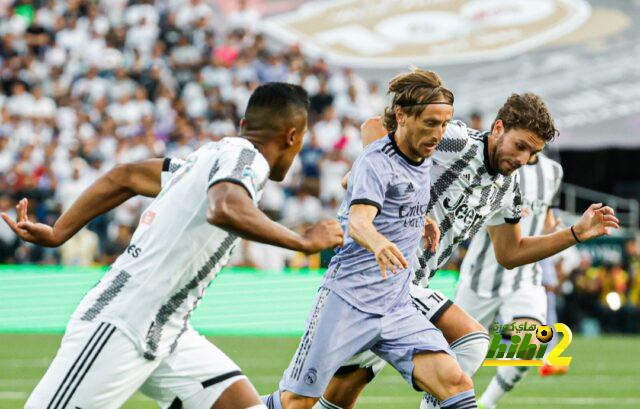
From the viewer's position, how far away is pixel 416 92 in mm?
6406

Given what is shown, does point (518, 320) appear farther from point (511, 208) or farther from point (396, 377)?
point (396, 377)

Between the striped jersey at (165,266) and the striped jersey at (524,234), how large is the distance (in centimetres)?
516

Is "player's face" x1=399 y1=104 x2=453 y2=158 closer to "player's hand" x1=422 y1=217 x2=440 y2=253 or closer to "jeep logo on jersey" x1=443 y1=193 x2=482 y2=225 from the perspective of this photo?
"player's hand" x1=422 y1=217 x2=440 y2=253

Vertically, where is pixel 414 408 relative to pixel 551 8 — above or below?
below

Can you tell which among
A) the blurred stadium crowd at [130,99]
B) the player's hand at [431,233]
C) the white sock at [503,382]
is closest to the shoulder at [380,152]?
the player's hand at [431,233]

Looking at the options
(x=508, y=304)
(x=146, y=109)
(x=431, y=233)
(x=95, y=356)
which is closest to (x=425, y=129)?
(x=431, y=233)

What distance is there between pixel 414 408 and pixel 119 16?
1633 centimetres

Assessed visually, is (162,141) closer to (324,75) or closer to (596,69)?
(324,75)

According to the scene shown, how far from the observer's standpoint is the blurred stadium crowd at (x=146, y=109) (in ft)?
63.2

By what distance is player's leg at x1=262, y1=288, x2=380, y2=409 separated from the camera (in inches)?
252

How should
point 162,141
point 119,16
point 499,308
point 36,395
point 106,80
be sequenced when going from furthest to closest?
point 119,16 → point 106,80 → point 162,141 → point 499,308 → point 36,395

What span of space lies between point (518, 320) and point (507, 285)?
34 centimetres

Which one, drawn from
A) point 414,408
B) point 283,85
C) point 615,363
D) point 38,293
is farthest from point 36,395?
point 38,293

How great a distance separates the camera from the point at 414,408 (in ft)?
33.9
